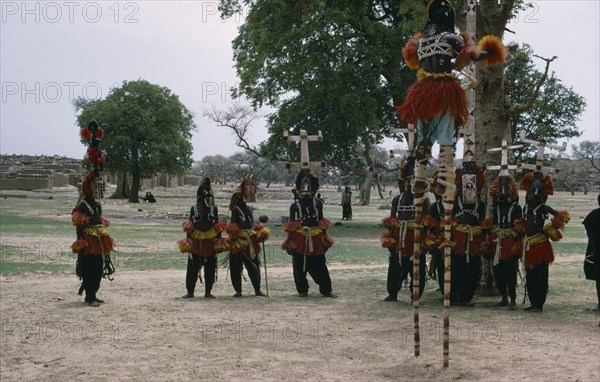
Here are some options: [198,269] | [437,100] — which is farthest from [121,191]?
[437,100]

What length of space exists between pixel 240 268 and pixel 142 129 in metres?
41.9

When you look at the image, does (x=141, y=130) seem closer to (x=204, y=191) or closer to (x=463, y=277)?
(x=204, y=191)

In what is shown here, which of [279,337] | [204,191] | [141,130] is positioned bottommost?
[279,337]

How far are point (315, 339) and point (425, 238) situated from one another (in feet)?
9.22

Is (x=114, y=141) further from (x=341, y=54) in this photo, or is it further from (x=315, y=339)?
(x=315, y=339)

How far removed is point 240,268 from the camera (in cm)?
1077

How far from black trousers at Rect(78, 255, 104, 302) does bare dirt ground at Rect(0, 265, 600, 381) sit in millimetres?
221

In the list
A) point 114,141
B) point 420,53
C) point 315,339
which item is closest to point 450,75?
point 420,53

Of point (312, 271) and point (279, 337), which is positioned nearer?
point (279, 337)

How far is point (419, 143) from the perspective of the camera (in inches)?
260

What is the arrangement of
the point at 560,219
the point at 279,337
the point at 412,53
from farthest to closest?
the point at 560,219 → the point at 279,337 → the point at 412,53

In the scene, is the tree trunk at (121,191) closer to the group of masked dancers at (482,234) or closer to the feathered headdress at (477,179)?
the group of masked dancers at (482,234)

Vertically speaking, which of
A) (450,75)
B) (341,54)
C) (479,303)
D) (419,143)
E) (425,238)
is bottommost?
(479,303)

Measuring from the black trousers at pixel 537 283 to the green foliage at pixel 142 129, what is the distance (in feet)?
143
